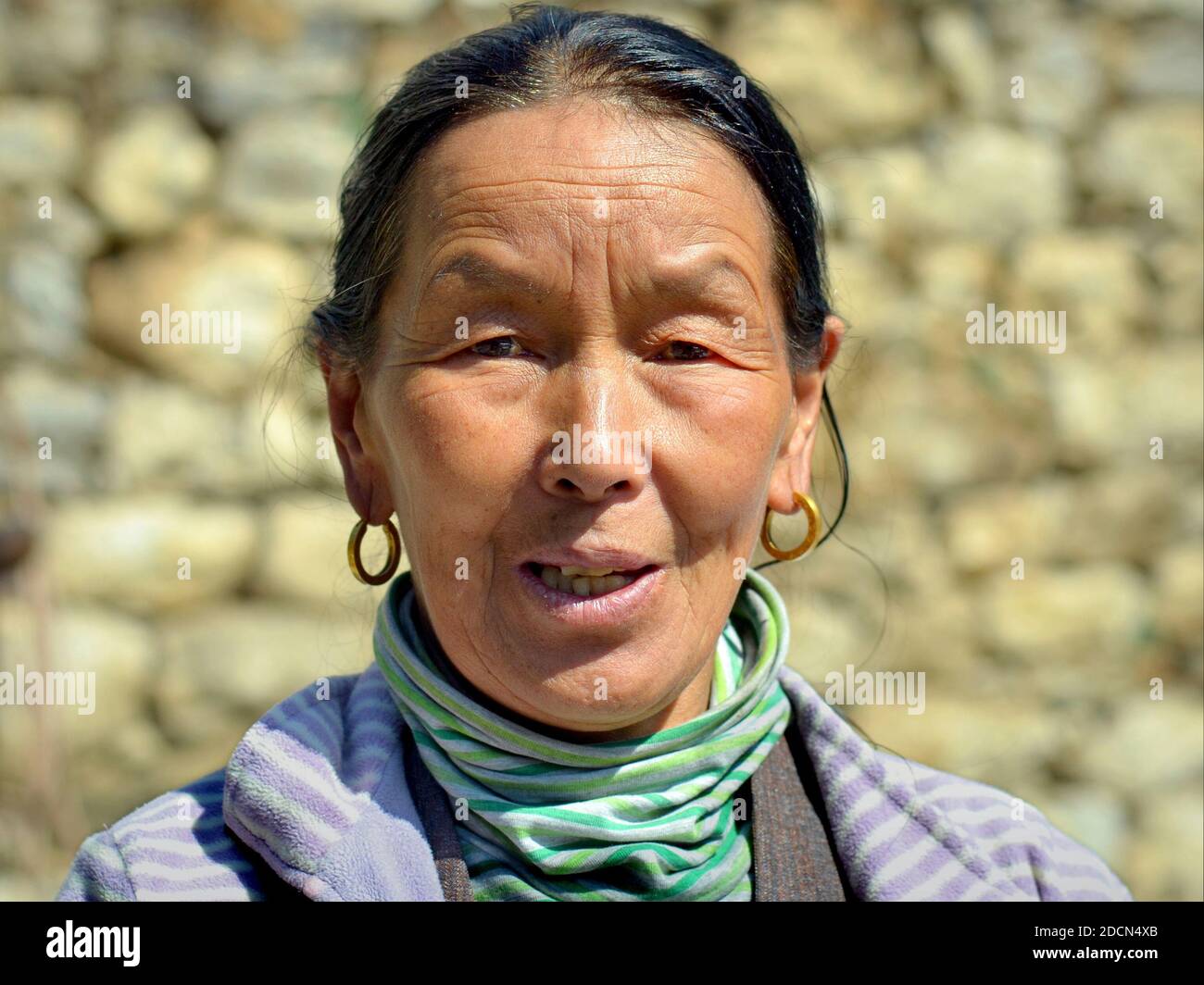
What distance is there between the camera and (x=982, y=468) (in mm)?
4230

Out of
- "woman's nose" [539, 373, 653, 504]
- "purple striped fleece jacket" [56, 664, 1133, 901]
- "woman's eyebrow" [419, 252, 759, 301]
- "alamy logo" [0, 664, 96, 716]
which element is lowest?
"alamy logo" [0, 664, 96, 716]

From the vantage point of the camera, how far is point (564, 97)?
1769 millimetres

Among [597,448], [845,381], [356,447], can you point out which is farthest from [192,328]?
[597,448]

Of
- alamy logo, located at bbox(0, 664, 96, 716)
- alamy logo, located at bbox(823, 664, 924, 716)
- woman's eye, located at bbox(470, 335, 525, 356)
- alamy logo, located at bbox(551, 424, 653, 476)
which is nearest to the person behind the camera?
alamy logo, located at bbox(551, 424, 653, 476)

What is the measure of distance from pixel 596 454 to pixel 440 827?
0.60 m

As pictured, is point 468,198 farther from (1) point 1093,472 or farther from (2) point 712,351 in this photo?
(1) point 1093,472

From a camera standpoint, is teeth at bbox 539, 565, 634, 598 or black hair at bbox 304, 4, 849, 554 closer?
teeth at bbox 539, 565, 634, 598

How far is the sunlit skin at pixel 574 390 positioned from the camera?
1.67 m

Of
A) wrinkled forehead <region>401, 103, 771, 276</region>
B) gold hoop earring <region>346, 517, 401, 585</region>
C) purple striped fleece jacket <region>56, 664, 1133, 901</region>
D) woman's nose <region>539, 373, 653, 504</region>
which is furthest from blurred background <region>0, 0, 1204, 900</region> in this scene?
woman's nose <region>539, 373, 653, 504</region>

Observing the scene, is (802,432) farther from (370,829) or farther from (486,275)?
(370,829)

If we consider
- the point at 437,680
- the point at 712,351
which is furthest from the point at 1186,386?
the point at 437,680

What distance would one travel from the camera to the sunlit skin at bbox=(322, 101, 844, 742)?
167 centimetres

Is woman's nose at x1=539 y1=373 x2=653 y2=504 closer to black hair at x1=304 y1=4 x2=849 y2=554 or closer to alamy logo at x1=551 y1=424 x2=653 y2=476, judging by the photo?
alamy logo at x1=551 y1=424 x2=653 y2=476
